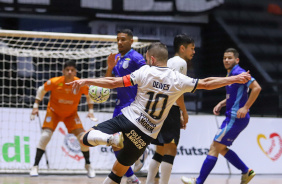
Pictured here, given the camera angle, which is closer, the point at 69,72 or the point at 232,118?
the point at 232,118

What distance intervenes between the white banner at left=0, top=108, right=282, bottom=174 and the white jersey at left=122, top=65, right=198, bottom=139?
14.8 ft

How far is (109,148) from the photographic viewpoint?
372 inches

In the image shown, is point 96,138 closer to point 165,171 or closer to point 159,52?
point 159,52

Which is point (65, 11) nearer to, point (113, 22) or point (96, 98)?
point (113, 22)

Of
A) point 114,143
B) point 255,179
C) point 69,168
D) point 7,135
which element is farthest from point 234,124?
point 7,135

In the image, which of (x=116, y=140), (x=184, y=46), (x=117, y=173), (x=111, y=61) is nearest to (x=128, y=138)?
(x=116, y=140)

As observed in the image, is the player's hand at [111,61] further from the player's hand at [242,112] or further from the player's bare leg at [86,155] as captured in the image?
the player's bare leg at [86,155]

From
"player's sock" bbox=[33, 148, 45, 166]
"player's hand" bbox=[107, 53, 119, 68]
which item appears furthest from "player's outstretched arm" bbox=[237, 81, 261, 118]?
"player's sock" bbox=[33, 148, 45, 166]

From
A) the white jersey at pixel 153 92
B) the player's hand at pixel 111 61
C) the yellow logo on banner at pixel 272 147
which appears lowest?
the yellow logo on banner at pixel 272 147

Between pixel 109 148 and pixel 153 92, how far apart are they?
15.7 ft

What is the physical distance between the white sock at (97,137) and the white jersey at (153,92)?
1.12ft

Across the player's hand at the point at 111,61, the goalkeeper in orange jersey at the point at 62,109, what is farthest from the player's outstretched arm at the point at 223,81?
the goalkeeper in orange jersey at the point at 62,109

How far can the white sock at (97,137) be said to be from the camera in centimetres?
463

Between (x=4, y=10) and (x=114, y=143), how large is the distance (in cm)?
999
